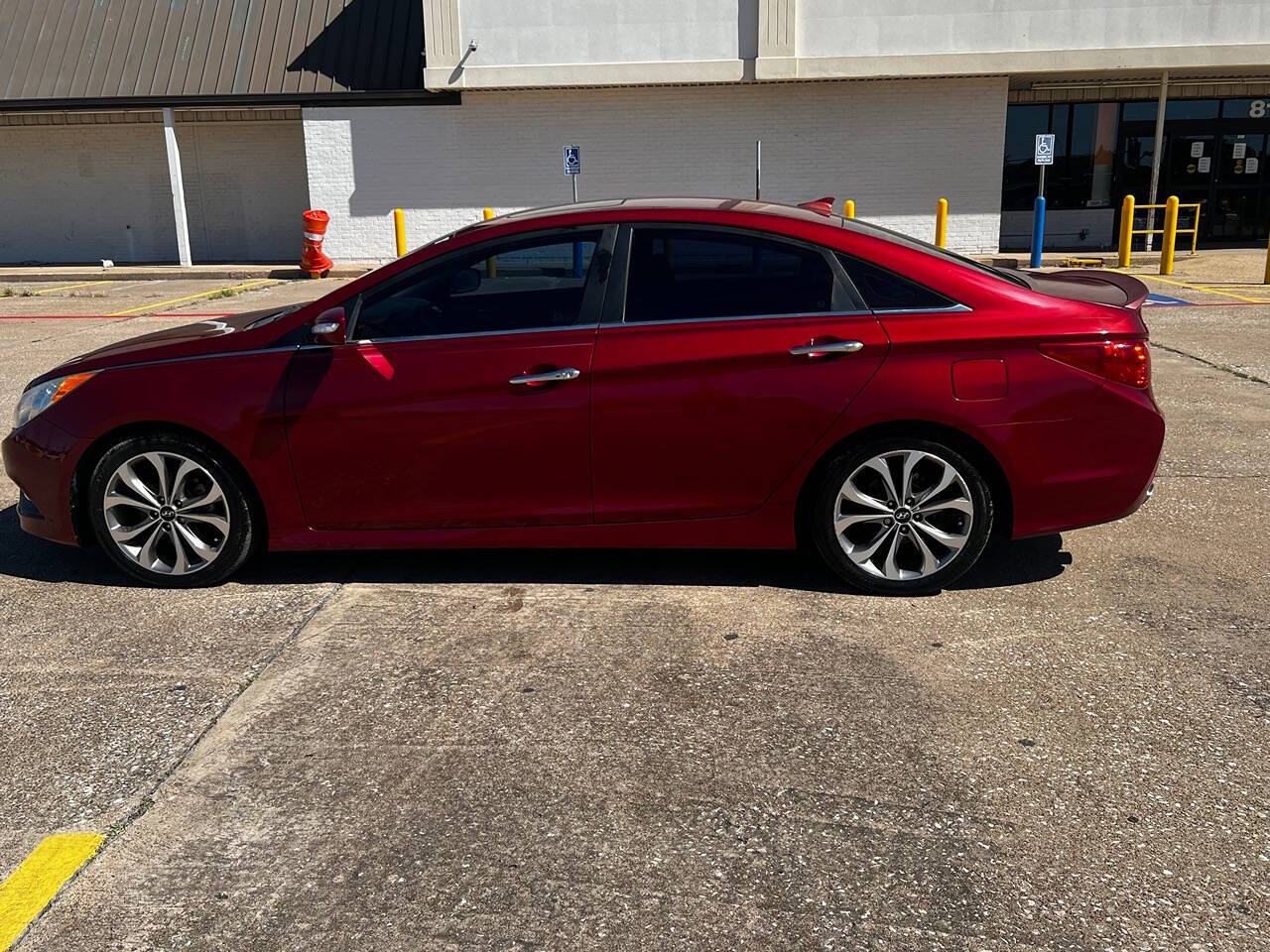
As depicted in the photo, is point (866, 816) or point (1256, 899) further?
point (866, 816)

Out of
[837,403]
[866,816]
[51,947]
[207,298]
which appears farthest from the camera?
[207,298]

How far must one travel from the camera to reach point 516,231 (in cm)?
479

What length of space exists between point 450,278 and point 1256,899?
11.6ft

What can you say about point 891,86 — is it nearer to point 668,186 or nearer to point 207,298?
point 668,186

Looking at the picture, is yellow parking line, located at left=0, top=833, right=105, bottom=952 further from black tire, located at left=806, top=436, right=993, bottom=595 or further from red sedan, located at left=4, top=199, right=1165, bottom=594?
black tire, located at left=806, top=436, right=993, bottom=595

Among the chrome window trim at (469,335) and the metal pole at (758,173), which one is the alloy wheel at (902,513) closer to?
the chrome window trim at (469,335)

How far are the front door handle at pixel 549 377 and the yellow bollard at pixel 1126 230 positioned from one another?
16375 millimetres

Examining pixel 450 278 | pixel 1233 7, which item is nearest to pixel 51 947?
pixel 450 278

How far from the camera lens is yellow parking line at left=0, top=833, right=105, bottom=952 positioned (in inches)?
111

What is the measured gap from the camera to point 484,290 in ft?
15.7

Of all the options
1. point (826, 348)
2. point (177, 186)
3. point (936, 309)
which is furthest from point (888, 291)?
point (177, 186)

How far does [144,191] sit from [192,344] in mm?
22793

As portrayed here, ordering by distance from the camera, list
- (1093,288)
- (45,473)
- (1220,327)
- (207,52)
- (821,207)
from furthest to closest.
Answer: (207,52), (1220,327), (821,207), (1093,288), (45,473)

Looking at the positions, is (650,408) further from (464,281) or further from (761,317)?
(464,281)
